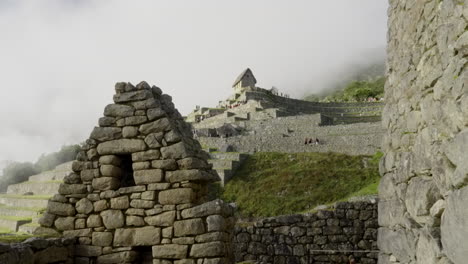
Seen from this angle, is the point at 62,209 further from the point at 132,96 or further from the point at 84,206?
the point at 132,96

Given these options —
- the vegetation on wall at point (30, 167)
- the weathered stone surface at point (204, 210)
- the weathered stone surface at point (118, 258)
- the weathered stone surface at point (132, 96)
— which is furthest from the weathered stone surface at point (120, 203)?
the vegetation on wall at point (30, 167)

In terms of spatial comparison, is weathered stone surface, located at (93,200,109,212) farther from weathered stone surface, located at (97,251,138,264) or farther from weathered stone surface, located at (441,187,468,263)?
weathered stone surface, located at (441,187,468,263)

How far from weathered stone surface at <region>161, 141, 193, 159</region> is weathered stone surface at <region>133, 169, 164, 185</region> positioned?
10.3 inches

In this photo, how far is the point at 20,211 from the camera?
11.1 metres

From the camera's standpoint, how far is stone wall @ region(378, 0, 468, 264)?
2859 mm

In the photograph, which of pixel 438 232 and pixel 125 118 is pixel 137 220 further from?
pixel 438 232

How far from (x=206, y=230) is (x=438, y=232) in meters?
3.06

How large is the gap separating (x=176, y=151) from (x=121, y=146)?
912mm

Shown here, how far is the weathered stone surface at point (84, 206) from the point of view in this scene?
5.84 m

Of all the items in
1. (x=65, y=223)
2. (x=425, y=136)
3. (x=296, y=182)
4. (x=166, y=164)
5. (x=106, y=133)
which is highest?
(x=106, y=133)

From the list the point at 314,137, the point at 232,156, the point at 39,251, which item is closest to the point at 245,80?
the point at 314,137

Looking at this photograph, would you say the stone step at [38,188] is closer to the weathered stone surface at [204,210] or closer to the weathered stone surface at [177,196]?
the weathered stone surface at [177,196]

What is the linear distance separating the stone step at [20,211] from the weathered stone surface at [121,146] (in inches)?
202

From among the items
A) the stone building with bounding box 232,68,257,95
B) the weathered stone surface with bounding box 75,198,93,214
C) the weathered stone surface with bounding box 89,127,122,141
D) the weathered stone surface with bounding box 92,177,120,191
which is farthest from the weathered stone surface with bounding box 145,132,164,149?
the stone building with bounding box 232,68,257,95
